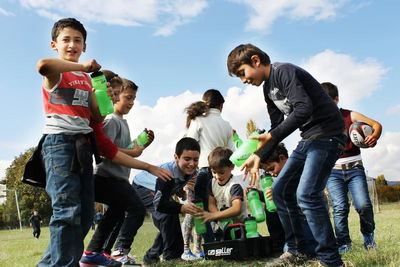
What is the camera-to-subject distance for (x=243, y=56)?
3.14 metres

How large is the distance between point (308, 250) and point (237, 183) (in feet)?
3.94

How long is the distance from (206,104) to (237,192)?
1489 mm

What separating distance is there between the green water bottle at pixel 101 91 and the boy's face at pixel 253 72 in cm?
117

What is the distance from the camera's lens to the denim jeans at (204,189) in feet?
14.9

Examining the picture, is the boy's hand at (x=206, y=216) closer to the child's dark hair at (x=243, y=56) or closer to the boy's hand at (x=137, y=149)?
the boy's hand at (x=137, y=149)

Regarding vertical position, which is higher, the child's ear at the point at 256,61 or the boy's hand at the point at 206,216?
the child's ear at the point at 256,61

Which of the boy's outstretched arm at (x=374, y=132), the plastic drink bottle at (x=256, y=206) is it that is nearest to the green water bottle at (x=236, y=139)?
the plastic drink bottle at (x=256, y=206)

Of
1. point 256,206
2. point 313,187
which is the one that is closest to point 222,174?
point 256,206

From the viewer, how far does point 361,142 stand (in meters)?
4.27

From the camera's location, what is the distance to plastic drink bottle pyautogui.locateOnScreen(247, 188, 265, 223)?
162 inches

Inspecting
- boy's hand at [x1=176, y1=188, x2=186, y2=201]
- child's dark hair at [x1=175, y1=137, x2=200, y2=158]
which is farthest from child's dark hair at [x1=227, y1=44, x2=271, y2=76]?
boy's hand at [x1=176, y1=188, x2=186, y2=201]

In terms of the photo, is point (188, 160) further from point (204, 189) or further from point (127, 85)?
point (127, 85)

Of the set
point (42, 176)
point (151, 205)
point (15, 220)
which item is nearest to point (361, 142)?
point (151, 205)

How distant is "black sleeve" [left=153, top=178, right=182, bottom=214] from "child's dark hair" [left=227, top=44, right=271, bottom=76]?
1.39 m
